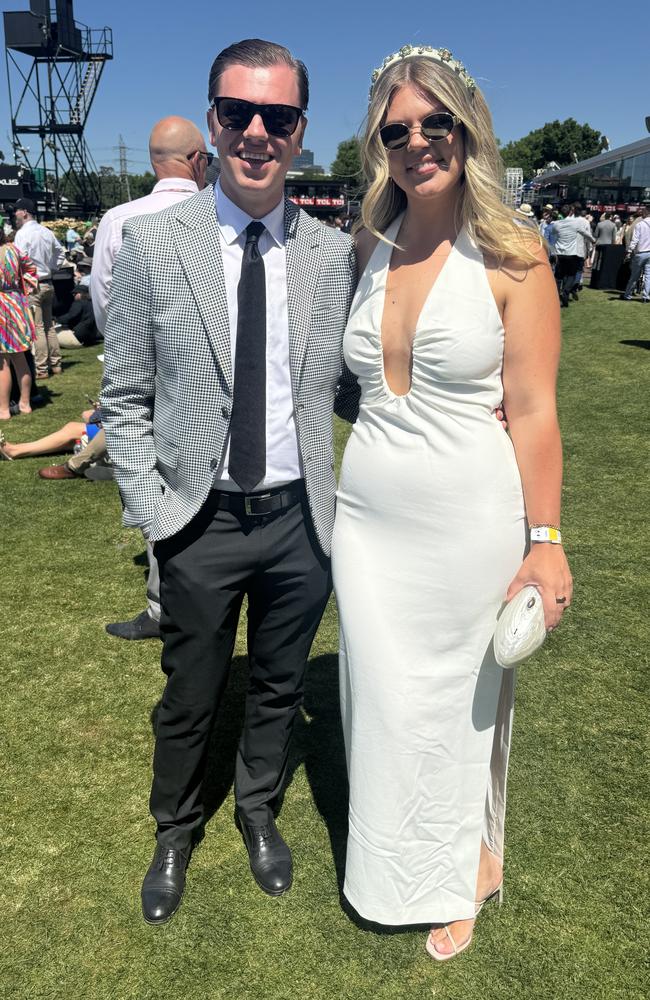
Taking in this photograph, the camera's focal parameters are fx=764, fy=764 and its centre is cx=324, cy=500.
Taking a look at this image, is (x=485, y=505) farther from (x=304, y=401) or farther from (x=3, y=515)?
(x=3, y=515)

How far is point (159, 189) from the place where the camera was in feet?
13.0

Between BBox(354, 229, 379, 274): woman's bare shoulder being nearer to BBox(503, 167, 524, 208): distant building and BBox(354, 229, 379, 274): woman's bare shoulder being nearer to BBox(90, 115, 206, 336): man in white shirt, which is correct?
BBox(503, 167, 524, 208): distant building

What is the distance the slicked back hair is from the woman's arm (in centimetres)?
86

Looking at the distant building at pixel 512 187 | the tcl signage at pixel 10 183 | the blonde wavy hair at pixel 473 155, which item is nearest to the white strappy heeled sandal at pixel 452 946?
the blonde wavy hair at pixel 473 155

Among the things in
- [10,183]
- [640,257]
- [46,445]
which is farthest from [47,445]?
[10,183]

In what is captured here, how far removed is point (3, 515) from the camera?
5.78 metres

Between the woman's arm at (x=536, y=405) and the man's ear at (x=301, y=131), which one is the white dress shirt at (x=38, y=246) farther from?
the woman's arm at (x=536, y=405)

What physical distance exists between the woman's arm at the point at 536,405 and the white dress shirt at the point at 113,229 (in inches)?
94.0

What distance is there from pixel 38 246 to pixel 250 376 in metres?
9.20

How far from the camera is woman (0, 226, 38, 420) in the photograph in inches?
309

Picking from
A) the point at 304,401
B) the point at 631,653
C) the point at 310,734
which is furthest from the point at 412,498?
the point at 631,653

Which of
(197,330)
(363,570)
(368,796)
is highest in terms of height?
(197,330)

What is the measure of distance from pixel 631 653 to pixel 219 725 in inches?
82.8

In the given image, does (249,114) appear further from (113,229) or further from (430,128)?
(113,229)
